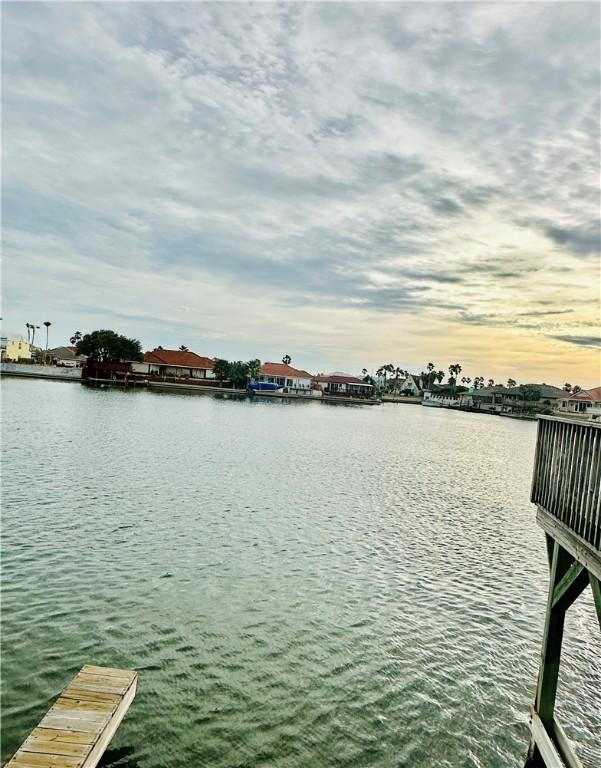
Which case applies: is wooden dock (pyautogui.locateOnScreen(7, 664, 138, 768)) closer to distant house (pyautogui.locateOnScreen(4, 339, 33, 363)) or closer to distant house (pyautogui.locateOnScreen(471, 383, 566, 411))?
distant house (pyautogui.locateOnScreen(471, 383, 566, 411))

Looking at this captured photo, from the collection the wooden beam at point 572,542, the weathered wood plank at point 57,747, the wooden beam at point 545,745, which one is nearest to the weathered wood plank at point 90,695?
the weathered wood plank at point 57,747

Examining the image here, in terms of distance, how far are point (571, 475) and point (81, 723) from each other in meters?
7.20

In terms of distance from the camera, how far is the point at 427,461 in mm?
39969

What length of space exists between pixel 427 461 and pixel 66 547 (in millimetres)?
30740

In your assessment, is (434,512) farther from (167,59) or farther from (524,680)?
(167,59)

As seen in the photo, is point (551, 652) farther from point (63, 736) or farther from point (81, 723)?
point (63, 736)

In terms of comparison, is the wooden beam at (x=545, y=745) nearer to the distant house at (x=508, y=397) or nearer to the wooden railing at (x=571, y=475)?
the wooden railing at (x=571, y=475)

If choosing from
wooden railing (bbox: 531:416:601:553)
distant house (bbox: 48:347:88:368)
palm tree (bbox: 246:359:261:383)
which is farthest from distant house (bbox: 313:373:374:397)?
wooden railing (bbox: 531:416:601:553)

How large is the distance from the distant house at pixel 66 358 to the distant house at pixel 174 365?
91.9ft

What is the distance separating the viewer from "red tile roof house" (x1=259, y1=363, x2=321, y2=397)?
142 metres

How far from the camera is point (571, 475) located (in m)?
7.17

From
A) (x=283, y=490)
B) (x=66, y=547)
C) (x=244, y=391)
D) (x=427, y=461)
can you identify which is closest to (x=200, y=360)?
(x=244, y=391)

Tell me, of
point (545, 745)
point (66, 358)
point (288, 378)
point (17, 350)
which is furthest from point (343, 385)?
point (545, 745)

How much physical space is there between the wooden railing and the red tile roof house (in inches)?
5083
